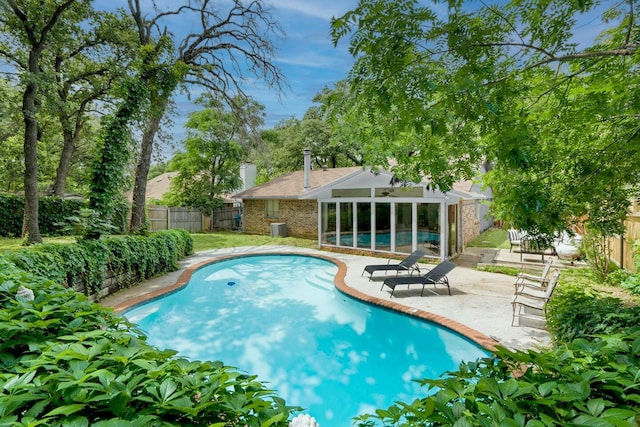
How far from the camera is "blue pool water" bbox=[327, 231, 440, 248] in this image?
13766 millimetres

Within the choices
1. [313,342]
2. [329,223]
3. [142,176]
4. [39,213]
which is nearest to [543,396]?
[313,342]

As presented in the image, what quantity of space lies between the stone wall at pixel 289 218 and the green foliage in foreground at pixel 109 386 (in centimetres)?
1794

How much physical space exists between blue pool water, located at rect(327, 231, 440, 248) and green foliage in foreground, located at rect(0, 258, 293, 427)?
41.6ft

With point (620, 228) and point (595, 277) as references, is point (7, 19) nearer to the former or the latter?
point (620, 228)

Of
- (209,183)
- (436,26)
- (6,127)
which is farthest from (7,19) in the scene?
(436,26)

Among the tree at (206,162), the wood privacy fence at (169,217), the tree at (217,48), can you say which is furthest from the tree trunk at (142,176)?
the tree at (206,162)

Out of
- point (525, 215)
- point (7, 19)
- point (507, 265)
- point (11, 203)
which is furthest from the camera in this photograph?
point (11, 203)

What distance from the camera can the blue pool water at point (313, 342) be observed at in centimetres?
548

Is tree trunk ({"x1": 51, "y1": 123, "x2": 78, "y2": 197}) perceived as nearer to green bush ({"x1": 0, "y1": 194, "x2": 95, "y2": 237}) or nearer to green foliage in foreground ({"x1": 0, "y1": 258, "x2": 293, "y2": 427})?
green bush ({"x1": 0, "y1": 194, "x2": 95, "y2": 237})

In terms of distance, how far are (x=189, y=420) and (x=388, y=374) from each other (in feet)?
16.8

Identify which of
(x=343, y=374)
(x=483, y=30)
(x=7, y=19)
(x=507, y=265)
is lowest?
(x=343, y=374)

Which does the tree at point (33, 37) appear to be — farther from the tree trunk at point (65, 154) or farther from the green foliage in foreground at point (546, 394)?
the green foliage in foreground at point (546, 394)

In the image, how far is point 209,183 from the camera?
24.5 metres

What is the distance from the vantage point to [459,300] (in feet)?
28.5
